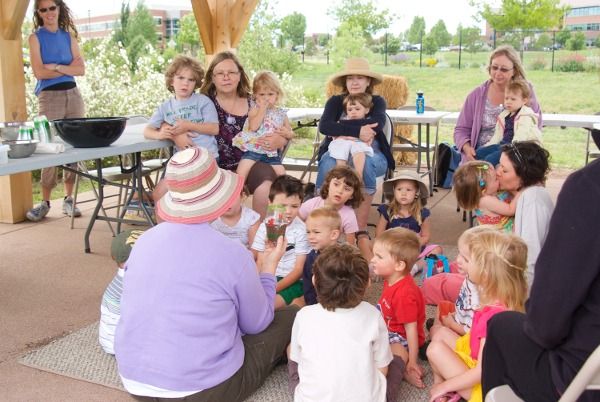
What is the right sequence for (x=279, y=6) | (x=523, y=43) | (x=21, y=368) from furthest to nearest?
1. (x=523, y=43)
2. (x=279, y=6)
3. (x=21, y=368)

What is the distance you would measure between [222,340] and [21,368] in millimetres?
1184

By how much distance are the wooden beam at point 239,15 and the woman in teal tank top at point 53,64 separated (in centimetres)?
181

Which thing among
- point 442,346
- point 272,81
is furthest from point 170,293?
point 272,81

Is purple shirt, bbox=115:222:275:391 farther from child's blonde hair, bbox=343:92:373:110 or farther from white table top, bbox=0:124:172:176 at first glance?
child's blonde hair, bbox=343:92:373:110

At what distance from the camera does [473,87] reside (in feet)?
53.9

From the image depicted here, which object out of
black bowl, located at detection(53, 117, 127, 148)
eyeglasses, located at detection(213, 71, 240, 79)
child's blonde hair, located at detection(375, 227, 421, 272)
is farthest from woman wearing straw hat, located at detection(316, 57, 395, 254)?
child's blonde hair, located at detection(375, 227, 421, 272)

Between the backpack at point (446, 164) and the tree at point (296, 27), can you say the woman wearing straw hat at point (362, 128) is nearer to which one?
the backpack at point (446, 164)

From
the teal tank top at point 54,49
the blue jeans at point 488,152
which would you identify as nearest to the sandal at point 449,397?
the blue jeans at point 488,152

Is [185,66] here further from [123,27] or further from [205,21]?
[123,27]

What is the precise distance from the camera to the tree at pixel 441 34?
70.4 feet

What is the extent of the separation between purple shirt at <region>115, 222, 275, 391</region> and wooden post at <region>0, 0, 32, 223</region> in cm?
349

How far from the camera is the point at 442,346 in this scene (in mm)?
2600

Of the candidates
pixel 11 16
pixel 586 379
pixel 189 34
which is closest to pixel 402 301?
pixel 586 379

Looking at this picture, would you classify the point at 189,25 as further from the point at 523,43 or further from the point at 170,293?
the point at 170,293
